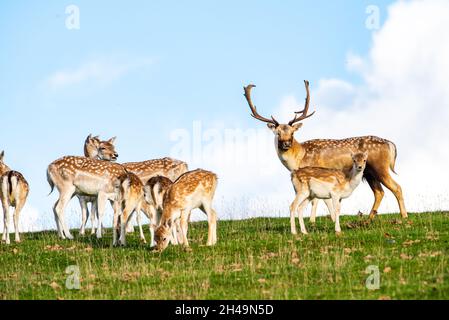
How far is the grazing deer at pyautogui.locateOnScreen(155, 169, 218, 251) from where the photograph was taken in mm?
15468

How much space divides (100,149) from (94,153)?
55 centimetres

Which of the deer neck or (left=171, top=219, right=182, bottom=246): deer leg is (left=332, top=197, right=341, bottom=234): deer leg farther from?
the deer neck

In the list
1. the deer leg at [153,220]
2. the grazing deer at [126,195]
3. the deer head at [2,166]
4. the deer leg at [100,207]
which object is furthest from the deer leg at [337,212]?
the deer head at [2,166]

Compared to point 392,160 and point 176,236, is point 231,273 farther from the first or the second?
point 392,160

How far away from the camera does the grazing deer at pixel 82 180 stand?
1889 cm

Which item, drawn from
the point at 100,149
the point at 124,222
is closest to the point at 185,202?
the point at 124,222

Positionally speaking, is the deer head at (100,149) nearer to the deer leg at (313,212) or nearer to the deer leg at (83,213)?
the deer leg at (83,213)

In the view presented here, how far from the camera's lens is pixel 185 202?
51.3 ft

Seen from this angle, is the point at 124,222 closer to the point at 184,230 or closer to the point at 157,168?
the point at 184,230

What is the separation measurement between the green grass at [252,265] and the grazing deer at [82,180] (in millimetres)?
714

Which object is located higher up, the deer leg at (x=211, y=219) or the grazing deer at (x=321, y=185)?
the grazing deer at (x=321, y=185)

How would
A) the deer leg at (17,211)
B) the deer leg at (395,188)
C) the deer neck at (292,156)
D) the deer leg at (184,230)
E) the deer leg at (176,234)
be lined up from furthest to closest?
the deer neck at (292,156), the deer leg at (395,188), the deer leg at (17,211), the deer leg at (176,234), the deer leg at (184,230)

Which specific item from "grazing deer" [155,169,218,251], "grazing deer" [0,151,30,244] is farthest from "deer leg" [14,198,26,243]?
"grazing deer" [155,169,218,251]
